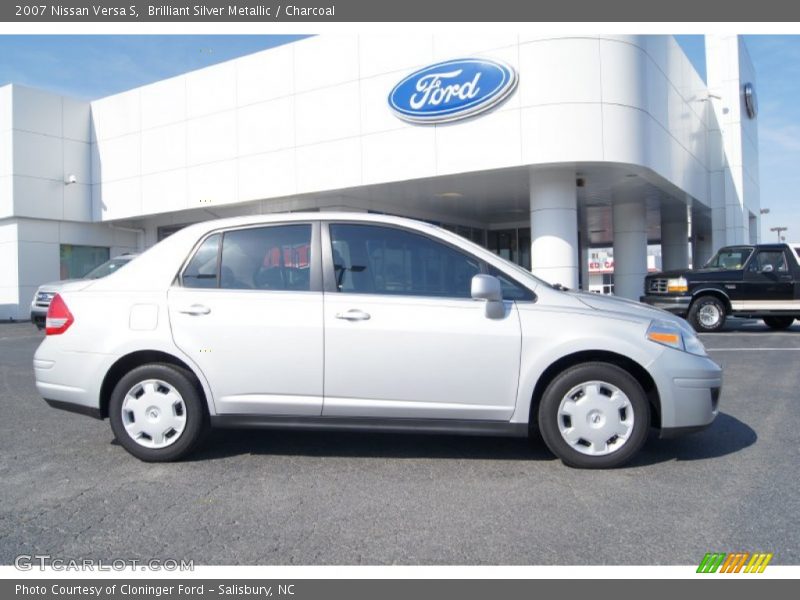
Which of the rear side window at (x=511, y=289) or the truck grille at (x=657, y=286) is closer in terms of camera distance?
the rear side window at (x=511, y=289)

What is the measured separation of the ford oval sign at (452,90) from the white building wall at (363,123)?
0.79ft

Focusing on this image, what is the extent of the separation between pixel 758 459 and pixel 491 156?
10.6 m

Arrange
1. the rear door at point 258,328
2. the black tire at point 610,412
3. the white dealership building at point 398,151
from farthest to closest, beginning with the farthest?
the white dealership building at point 398,151, the rear door at point 258,328, the black tire at point 610,412

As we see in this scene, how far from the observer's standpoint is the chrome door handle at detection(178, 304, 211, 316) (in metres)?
4.37

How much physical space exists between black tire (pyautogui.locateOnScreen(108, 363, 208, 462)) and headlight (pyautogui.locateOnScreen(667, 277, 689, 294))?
11.7m

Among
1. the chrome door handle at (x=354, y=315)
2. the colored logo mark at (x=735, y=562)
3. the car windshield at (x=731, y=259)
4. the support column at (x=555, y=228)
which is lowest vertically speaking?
the colored logo mark at (x=735, y=562)

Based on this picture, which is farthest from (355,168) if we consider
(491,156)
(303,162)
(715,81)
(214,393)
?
(715,81)

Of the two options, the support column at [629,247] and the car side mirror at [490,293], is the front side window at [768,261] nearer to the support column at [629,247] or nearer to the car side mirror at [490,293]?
the support column at [629,247]

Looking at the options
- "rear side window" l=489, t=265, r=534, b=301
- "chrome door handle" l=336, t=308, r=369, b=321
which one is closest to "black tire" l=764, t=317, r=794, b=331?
"rear side window" l=489, t=265, r=534, b=301

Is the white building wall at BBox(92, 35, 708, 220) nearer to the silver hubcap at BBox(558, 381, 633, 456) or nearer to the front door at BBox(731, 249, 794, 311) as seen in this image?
the front door at BBox(731, 249, 794, 311)

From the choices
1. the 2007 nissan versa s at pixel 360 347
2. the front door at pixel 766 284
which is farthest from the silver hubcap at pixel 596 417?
the front door at pixel 766 284

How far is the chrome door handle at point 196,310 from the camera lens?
172 inches

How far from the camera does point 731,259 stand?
1361 centimetres

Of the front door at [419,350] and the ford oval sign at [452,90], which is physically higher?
the ford oval sign at [452,90]
